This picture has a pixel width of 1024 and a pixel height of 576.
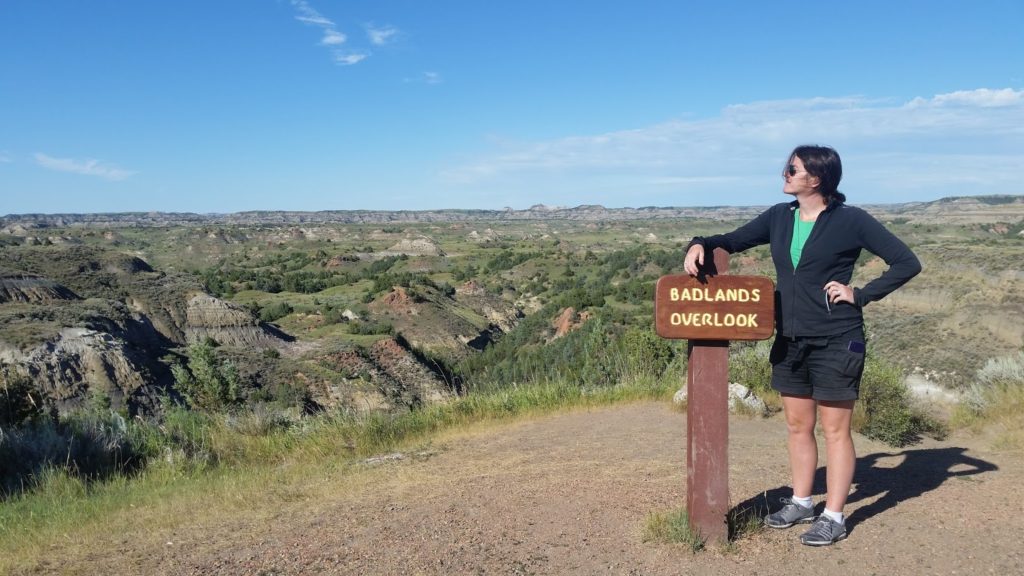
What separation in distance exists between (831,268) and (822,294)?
0.46ft

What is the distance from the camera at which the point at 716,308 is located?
11.5 ft

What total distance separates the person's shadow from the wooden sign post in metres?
0.34

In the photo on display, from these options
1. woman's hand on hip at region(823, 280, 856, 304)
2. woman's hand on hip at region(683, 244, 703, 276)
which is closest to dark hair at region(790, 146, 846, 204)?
woman's hand on hip at region(823, 280, 856, 304)

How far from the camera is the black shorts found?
339 centimetres

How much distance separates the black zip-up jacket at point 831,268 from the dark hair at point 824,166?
0.30ft

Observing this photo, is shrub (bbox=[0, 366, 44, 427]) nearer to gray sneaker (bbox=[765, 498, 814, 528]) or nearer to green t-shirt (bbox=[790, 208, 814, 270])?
gray sneaker (bbox=[765, 498, 814, 528])

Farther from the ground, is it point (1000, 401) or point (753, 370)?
point (753, 370)

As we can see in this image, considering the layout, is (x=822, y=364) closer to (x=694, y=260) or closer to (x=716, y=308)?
(x=716, y=308)

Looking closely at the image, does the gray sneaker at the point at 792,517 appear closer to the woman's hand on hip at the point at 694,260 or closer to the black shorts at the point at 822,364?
the black shorts at the point at 822,364

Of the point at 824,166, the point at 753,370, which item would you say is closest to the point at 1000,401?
the point at 753,370

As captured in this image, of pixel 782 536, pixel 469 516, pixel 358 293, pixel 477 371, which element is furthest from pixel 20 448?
pixel 358 293

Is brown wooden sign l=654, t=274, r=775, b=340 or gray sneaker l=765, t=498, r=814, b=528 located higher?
brown wooden sign l=654, t=274, r=775, b=340

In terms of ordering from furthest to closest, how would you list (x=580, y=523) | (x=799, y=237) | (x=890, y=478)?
(x=890, y=478) → (x=580, y=523) → (x=799, y=237)

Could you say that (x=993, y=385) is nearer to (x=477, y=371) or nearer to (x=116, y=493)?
(x=116, y=493)
